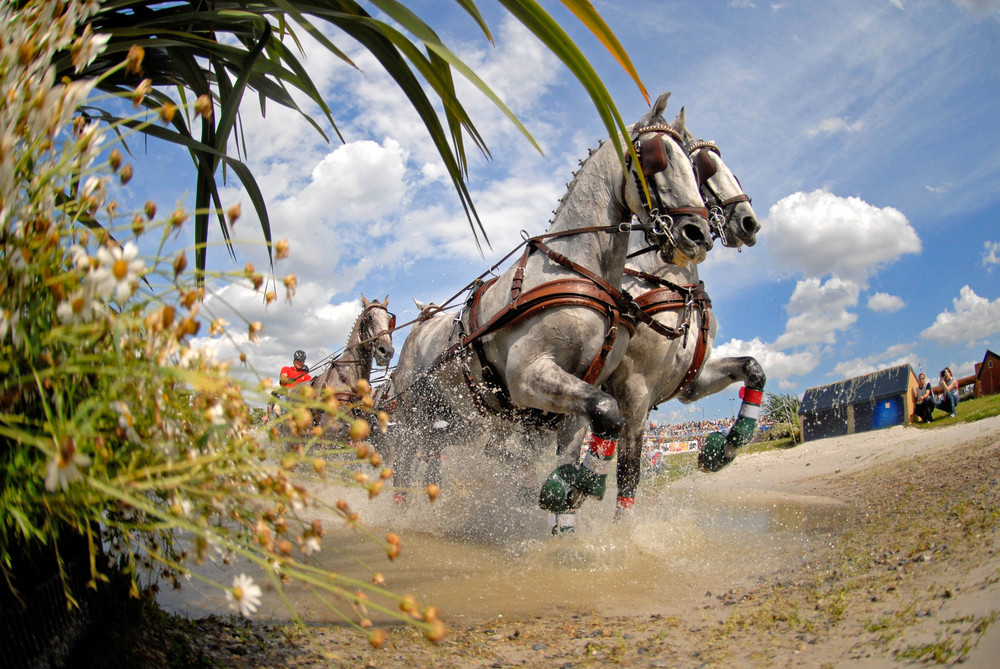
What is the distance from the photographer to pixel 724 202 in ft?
14.2

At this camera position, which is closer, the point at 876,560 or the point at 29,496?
the point at 29,496

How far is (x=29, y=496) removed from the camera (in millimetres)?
1013

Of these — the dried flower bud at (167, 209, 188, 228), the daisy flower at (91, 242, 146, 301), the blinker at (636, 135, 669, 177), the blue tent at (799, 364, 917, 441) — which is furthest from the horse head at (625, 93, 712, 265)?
the blue tent at (799, 364, 917, 441)

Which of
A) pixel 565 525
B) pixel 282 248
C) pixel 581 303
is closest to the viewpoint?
pixel 282 248

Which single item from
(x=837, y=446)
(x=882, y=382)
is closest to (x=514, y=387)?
(x=837, y=446)

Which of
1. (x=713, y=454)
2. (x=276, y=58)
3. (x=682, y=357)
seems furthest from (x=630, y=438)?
(x=276, y=58)

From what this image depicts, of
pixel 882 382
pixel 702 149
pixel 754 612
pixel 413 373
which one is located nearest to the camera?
pixel 754 612

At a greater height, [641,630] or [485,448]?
[485,448]

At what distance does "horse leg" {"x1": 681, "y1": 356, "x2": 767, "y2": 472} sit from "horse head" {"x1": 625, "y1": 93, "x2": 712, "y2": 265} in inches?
58.1

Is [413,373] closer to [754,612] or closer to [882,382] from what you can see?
[754,612]

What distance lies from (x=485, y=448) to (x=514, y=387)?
2304 mm

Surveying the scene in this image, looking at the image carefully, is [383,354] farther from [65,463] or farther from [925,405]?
[925,405]

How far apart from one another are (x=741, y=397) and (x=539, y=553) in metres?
2.01

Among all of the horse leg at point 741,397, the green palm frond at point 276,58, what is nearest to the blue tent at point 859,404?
the horse leg at point 741,397
